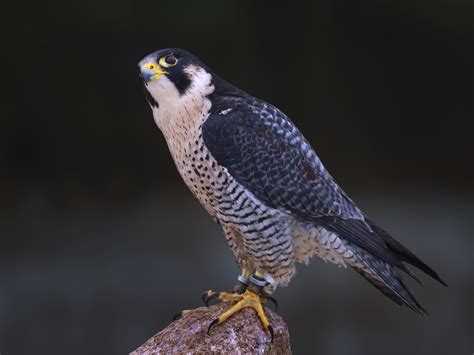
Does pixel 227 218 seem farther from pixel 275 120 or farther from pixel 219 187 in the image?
pixel 275 120

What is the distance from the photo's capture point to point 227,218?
2.73 m

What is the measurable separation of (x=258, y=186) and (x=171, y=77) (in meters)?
0.46

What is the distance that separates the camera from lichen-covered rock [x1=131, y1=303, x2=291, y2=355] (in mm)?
2680

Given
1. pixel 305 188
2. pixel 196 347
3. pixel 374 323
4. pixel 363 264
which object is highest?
pixel 305 188

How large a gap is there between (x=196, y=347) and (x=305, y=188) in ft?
2.09

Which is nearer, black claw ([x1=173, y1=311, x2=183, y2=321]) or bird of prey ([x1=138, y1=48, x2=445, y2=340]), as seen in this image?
bird of prey ([x1=138, y1=48, x2=445, y2=340])

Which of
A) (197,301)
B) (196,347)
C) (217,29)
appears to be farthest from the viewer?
(197,301)

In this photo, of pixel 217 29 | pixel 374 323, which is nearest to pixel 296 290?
pixel 374 323

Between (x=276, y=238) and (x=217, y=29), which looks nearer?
(x=276, y=238)

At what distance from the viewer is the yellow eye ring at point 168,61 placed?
2.68 m

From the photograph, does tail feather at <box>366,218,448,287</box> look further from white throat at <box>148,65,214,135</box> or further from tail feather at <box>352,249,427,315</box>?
white throat at <box>148,65,214,135</box>

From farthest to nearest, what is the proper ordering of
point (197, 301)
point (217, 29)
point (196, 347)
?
point (197, 301) → point (217, 29) → point (196, 347)

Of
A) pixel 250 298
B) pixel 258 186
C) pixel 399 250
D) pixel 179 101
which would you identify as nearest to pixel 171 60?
pixel 179 101

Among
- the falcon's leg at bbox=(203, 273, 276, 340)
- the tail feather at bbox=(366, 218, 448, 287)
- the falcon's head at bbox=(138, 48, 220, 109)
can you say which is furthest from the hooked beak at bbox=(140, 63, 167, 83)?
the tail feather at bbox=(366, 218, 448, 287)
